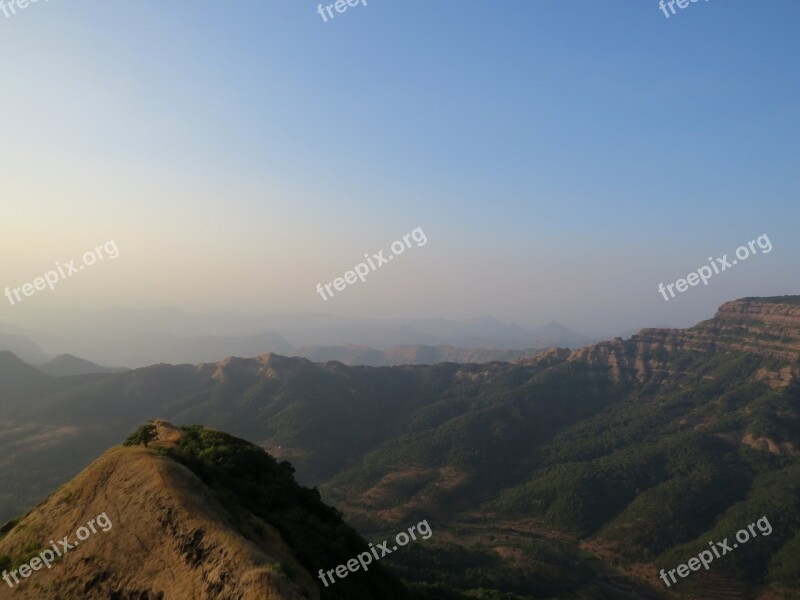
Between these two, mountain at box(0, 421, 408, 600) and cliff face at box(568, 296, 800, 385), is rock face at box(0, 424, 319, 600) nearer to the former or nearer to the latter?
mountain at box(0, 421, 408, 600)

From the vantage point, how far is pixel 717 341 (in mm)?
173250

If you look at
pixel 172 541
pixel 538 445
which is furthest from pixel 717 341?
pixel 172 541

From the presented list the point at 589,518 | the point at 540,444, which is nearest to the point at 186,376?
the point at 540,444

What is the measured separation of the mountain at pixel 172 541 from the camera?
14516mm

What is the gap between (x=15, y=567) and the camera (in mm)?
17688

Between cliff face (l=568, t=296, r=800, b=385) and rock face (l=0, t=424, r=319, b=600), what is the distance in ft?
578

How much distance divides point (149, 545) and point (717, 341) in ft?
658

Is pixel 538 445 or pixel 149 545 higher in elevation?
pixel 149 545

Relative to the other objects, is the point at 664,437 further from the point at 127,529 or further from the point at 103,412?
the point at 103,412

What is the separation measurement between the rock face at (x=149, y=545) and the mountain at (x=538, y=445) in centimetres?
2773

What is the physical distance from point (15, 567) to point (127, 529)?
514 centimetres

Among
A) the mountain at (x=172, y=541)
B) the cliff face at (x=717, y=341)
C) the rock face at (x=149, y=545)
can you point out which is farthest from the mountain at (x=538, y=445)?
the rock face at (x=149, y=545)

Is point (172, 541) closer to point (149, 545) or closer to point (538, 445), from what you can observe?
point (149, 545)

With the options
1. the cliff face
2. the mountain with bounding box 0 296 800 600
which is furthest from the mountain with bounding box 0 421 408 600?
the cliff face
